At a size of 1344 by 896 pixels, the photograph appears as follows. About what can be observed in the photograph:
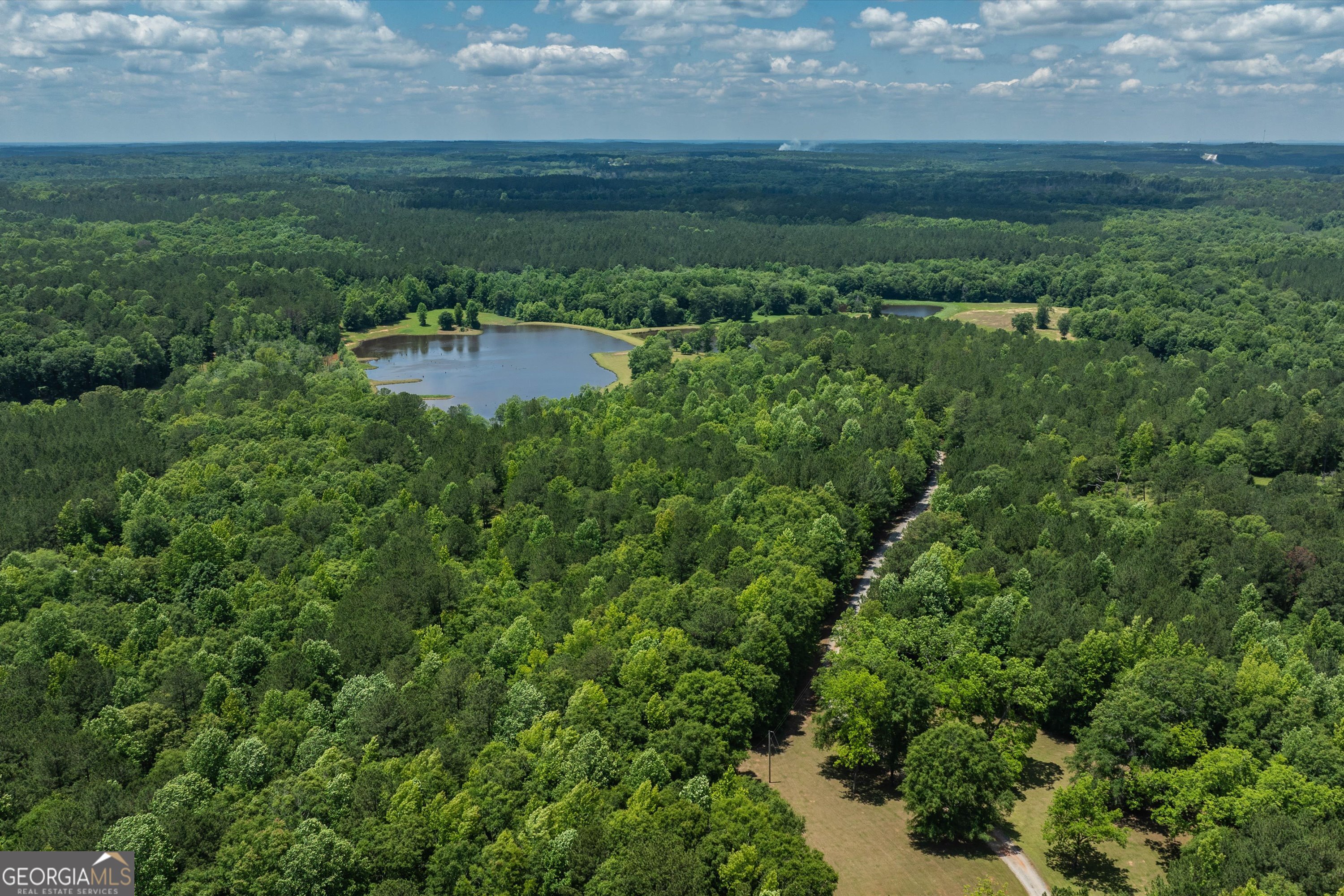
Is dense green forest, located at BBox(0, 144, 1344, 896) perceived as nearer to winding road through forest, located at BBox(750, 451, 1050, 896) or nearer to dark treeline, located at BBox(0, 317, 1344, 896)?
dark treeline, located at BBox(0, 317, 1344, 896)

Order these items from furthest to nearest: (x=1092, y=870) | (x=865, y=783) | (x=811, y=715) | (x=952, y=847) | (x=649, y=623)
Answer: (x=811, y=715) < (x=649, y=623) < (x=865, y=783) < (x=952, y=847) < (x=1092, y=870)

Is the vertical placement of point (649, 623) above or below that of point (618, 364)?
below

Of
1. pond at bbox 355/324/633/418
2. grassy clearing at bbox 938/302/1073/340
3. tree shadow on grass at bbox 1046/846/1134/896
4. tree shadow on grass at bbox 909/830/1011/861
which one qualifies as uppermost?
grassy clearing at bbox 938/302/1073/340

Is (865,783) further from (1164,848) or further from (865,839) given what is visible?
(1164,848)

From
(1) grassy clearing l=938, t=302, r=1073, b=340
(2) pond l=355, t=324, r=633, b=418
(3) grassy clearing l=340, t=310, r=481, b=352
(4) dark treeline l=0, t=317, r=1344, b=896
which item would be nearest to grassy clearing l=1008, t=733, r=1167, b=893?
(4) dark treeline l=0, t=317, r=1344, b=896

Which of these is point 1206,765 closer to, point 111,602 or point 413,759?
point 413,759

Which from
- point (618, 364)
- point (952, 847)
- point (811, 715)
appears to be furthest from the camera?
point (618, 364)

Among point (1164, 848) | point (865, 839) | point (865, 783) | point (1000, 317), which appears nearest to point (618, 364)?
point (1000, 317)
